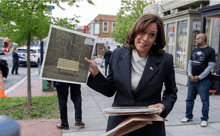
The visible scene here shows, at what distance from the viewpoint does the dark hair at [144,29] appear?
1893mm

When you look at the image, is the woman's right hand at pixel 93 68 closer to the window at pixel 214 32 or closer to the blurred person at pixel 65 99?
the blurred person at pixel 65 99

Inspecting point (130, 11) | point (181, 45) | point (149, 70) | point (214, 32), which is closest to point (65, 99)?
point (149, 70)

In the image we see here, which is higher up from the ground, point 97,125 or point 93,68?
point 93,68

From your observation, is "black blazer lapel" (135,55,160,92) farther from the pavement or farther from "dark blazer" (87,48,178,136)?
the pavement

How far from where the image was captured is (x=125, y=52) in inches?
81.4

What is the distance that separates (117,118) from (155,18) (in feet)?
3.13

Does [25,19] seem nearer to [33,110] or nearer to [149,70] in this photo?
[33,110]

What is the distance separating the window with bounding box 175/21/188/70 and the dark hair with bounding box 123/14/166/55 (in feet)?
30.8

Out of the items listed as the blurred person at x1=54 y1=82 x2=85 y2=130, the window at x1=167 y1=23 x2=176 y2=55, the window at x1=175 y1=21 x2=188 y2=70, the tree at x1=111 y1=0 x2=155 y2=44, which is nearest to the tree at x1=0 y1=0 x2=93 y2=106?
the blurred person at x1=54 y1=82 x2=85 y2=130

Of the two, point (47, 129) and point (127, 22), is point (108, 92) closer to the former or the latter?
point (47, 129)

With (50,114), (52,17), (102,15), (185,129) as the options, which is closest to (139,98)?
(185,129)

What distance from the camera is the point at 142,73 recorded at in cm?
195

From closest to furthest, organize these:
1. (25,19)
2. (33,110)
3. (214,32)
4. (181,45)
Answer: (25,19) < (33,110) < (214,32) < (181,45)

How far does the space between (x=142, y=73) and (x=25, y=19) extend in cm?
499
